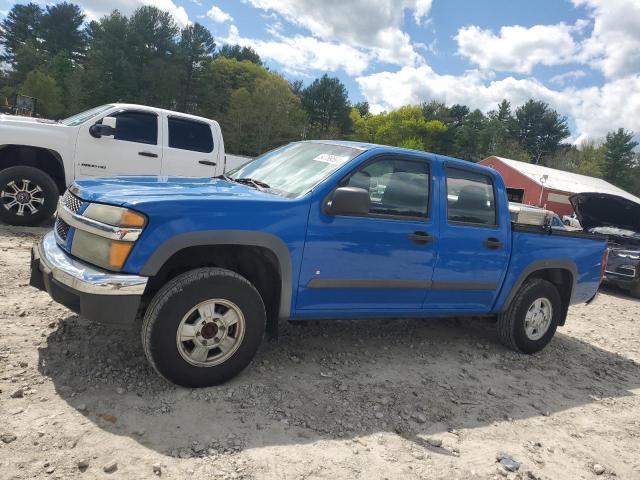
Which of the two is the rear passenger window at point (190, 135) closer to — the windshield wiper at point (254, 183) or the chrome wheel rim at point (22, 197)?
the chrome wheel rim at point (22, 197)

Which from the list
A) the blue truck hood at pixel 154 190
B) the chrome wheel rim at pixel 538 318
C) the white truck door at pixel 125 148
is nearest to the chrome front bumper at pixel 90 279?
the blue truck hood at pixel 154 190

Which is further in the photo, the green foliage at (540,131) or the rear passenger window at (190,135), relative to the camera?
the green foliage at (540,131)

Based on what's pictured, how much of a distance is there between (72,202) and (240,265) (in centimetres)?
123

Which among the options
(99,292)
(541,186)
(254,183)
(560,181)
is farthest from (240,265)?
(560,181)

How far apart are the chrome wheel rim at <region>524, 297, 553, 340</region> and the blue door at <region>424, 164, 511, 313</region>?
0.64 metres

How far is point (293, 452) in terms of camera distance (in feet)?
8.91

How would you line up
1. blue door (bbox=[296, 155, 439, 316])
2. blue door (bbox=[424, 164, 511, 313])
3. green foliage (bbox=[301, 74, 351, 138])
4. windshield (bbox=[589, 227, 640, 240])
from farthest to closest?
green foliage (bbox=[301, 74, 351, 138]), windshield (bbox=[589, 227, 640, 240]), blue door (bbox=[424, 164, 511, 313]), blue door (bbox=[296, 155, 439, 316])

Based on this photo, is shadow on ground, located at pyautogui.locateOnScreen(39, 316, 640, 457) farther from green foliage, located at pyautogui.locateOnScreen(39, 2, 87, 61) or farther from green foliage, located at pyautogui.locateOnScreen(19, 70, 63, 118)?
green foliage, located at pyautogui.locateOnScreen(39, 2, 87, 61)

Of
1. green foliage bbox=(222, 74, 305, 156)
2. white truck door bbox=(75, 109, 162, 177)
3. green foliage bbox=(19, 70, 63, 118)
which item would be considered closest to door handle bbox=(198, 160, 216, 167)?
white truck door bbox=(75, 109, 162, 177)

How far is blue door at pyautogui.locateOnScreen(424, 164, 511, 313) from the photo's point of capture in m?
4.11

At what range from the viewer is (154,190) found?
3.14 meters

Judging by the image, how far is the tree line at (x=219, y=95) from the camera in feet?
168

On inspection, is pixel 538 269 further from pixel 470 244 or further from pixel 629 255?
pixel 629 255

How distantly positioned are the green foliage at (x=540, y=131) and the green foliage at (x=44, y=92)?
64890mm
